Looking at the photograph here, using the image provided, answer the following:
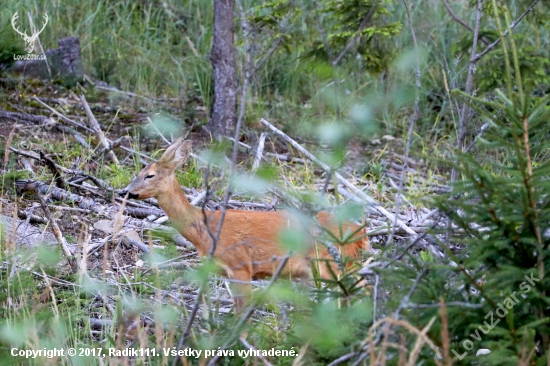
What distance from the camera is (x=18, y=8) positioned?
34.3 feet

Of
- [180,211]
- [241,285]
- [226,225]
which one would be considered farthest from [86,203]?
[241,285]

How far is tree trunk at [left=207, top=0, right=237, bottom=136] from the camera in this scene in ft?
27.9

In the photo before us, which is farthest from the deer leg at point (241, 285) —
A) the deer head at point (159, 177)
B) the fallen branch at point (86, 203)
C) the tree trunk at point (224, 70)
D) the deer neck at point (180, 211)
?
the tree trunk at point (224, 70)

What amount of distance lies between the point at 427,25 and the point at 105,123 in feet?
14.4

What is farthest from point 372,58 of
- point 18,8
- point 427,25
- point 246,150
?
point 18,8

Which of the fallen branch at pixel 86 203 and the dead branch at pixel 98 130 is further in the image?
the dead branch at pixel 98 130

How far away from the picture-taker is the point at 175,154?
6160 millimetres

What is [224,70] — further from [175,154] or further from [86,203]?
[175,154]

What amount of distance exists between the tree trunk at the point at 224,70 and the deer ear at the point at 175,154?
8.26 feet

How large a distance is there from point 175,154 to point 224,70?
2701 mm

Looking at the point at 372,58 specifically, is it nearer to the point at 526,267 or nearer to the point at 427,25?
the point at 427,25

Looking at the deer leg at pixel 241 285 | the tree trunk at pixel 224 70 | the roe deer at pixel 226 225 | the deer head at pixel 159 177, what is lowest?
the deer leg at pixel 241 285

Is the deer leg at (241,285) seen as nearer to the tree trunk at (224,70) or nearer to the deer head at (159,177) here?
the deer head at (159,177)

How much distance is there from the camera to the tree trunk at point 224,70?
852 centimetres
